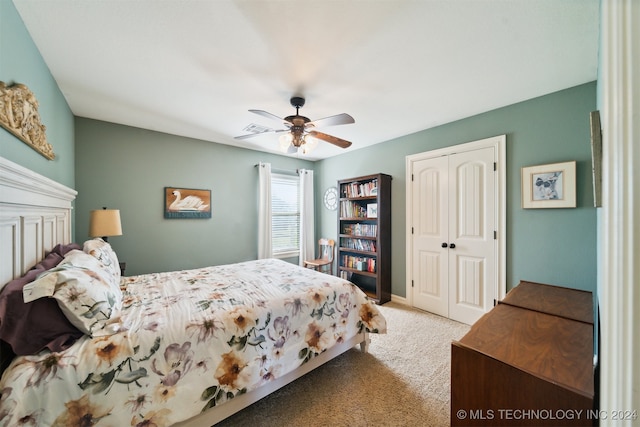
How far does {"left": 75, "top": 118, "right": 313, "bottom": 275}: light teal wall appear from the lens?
2.89 meters

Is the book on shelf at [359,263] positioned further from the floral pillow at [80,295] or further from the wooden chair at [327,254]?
the floral pillow at [80,295]

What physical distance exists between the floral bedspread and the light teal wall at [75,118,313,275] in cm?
113

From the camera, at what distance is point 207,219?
3.68m

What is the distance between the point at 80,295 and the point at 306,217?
3563 mm

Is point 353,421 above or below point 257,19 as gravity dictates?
below

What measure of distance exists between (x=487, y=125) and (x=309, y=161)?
3083 mm

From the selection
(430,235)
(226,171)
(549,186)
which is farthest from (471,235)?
(226,171)

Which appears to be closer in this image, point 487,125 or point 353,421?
point 353,421

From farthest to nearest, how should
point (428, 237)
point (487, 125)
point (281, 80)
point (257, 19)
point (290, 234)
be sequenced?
point (290, 234) < point (428, 237) < point (487, 125) < point (281, 80) < point (257, 19)

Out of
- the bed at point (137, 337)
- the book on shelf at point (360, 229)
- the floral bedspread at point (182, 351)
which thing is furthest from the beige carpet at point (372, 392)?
the book on shelf at point (360, 229)

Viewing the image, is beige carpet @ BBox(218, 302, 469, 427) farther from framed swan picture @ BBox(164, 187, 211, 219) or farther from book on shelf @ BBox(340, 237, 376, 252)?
framed swan picture @ BBox(164, 187, 211, 219)

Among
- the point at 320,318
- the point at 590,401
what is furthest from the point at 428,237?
the point at 590,401

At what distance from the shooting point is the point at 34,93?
1.65 meters

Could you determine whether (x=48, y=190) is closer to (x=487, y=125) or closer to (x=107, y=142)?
(x=107, y=142)
